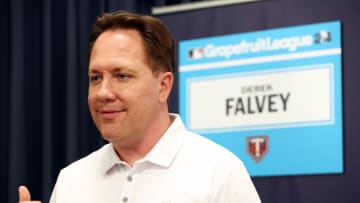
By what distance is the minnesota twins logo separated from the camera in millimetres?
3299

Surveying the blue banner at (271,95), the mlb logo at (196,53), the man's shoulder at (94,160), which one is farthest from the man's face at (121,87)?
the mlb logo at (196,53)

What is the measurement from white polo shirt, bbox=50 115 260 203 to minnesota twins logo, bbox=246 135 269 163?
107cm

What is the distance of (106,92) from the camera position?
2066 millimetres

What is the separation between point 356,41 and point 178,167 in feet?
4.27

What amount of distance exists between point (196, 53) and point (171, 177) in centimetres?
145

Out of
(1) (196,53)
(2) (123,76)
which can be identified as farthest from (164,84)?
(1) (196,53)

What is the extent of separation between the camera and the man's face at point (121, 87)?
2.09 metres

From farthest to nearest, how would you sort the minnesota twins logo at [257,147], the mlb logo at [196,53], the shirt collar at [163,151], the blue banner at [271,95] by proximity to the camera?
the mlb logo at [196,53]
the minnesota twins logo at [257,147]
the blue banner at [271,95]
the shirt collar at [163,151]

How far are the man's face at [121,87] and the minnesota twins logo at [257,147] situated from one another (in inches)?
47.9

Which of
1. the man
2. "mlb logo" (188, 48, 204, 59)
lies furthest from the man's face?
"mlb logo" (188, 48, 204, 59)

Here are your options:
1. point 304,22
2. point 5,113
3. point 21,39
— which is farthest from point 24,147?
point 304,22

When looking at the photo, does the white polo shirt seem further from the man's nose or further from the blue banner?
the blue banner

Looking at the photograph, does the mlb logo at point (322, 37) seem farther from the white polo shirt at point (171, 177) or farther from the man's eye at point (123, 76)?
the man's eye at point (123, 76)

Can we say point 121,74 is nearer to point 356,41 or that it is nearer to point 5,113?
point 356,41
